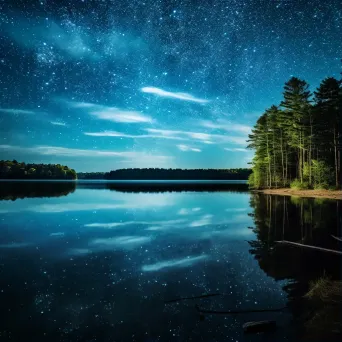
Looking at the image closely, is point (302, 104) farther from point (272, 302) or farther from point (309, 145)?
point (272, 302)

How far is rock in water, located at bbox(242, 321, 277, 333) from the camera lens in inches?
183

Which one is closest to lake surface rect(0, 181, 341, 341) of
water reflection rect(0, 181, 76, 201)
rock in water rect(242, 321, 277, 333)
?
rock in water rect(242, 321, 277, 333)

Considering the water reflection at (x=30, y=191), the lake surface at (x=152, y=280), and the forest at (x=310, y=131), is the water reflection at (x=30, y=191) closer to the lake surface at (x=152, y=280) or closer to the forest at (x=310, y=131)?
the lake surface at (x=152, y=280)

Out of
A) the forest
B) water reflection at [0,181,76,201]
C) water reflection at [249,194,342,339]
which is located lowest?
water reflection at [249,194,342,339]

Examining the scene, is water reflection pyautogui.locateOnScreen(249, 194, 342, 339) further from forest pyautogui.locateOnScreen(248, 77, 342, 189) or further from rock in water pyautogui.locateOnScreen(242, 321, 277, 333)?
forest pyautogui.locateOnScreen(248, 77, 342, 189)

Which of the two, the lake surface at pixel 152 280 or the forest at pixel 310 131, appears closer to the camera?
the lake surface at pixel 152 280

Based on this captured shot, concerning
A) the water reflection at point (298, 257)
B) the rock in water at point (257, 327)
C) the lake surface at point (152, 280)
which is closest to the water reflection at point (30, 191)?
the lake surface at point (152, 280)

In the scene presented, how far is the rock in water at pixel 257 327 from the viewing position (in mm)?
4645

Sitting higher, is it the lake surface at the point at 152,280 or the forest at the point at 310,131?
the forest at the point at 310,131

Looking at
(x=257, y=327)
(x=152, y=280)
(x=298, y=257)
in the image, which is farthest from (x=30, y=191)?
(x=257, y=327)

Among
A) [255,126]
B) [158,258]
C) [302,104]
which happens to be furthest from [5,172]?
[158,258]

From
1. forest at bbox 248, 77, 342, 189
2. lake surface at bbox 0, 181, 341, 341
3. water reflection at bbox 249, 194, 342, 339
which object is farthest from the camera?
forest at bbox 248, 77, 342, 189

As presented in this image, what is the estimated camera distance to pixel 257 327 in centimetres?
466

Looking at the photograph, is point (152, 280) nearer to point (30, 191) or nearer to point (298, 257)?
point (298, 257)
